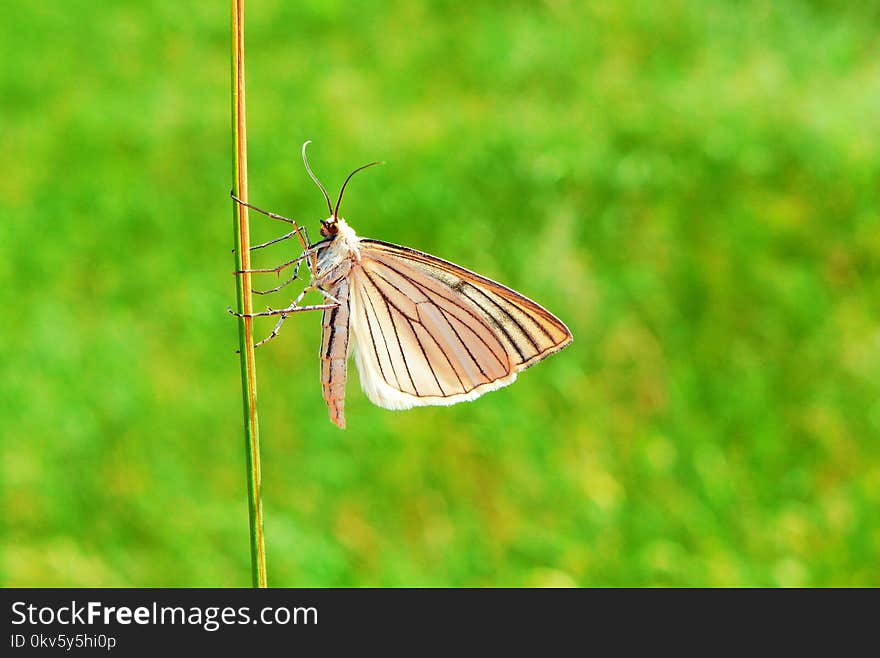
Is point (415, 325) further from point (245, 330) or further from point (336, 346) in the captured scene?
point (245, 330)

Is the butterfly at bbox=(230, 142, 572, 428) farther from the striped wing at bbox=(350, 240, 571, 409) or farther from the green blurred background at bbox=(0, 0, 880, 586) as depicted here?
the green blurred background at bbox=(0, 0, 880, 586)

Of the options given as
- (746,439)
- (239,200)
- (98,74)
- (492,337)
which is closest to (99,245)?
(98,74)

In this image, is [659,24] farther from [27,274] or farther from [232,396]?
[27,274]

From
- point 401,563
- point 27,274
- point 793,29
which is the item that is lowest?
point 401,563

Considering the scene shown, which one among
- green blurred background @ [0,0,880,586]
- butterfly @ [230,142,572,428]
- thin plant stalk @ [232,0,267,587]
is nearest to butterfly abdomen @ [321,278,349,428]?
butterfly @ [230,142,572,428]

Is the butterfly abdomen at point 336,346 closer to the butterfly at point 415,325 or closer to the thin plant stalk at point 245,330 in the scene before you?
the butterfly at point 415,325

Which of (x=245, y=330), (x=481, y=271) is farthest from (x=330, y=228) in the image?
(x=481, y=271)
